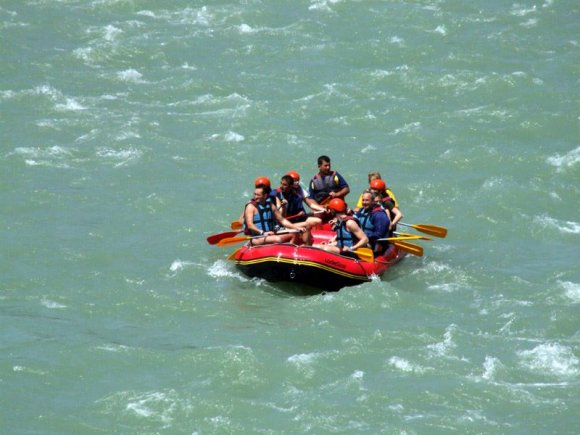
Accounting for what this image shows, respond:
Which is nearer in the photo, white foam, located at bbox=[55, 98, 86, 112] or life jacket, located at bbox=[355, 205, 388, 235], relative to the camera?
life jacket, located at bbox=[355, 205, 388, 235]

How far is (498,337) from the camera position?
13.8 meters

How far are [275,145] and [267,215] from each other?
5260mm

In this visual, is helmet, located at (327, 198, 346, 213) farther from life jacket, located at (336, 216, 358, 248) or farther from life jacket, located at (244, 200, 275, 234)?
life jacket, located at (244, 200, 275, 234)

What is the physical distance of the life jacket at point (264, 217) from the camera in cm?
1594

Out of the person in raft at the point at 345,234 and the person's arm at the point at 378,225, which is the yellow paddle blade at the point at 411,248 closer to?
the person's arm at the point at 378,225

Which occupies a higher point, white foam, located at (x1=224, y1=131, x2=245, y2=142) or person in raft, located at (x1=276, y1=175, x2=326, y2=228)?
white foam, located at (x1=224, y1=131, x2=245, y2=142)

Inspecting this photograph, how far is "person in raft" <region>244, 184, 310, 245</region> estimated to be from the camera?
1575cm

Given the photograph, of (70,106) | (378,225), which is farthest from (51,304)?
(70,106)

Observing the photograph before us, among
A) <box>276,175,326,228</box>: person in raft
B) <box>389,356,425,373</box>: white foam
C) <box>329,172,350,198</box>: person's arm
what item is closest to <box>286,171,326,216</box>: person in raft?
<box>276,175,326,228</box>: person in raft

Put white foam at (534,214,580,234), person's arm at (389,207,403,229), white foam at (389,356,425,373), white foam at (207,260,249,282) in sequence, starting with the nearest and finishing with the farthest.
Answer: white foam at (389,356,425,373), white foam at (207,260,249,282), person's arm at (389,207,403,229), white foam at (534,214,580,234)

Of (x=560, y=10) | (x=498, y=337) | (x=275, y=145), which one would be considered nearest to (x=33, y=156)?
(x=275, y=145)

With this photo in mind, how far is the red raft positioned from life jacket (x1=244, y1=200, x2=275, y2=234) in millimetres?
534

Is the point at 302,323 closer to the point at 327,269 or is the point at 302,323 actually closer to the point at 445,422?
the point at 327,269

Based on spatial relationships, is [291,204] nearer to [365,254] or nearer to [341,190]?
[341,190]
